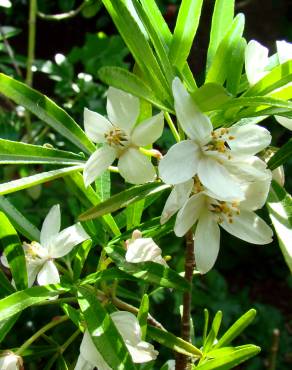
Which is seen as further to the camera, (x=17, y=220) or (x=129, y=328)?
(x=17, y=220)

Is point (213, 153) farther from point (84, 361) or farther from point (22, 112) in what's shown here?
point (22, 112)

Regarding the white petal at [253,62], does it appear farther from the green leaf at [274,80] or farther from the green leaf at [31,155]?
the green leaf at [31,155]

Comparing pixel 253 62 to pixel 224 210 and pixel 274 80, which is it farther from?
pixel 224 210

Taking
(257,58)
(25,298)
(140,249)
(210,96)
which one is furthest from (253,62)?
(25,298)

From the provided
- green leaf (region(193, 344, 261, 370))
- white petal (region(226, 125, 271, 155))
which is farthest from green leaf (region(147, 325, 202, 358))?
white petal (region(226, 125, 271, 155))

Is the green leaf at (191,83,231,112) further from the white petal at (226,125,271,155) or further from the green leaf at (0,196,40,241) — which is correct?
the green leaf at (0,196,40,241)

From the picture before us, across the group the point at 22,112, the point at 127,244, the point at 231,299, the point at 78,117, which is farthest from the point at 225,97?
the point at 231,299
